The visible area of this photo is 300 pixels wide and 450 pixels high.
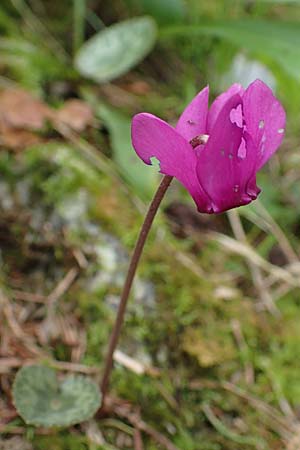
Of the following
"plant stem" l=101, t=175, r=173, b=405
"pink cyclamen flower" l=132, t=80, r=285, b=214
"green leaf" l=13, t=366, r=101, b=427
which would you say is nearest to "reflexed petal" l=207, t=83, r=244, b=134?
"pink cyclamen flower" l=132, t=80, r=285, b=214

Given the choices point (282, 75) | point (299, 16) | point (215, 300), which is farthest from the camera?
point (299, 16)

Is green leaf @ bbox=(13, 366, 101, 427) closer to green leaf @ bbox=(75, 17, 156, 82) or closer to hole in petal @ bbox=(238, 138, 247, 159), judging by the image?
hole in petal @ bbox=(238, 138, 247, 159)

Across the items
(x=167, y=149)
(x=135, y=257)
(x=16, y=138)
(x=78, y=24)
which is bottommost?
(x=16, y=138)

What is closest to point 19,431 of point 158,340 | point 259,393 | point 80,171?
point 158,340

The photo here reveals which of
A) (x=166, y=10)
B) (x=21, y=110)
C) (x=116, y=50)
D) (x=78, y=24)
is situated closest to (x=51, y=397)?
(x=21, y=110)

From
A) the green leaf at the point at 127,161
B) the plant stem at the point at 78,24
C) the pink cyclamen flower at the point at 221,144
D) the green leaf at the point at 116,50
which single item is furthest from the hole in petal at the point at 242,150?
the plant stem at the point at 78,24

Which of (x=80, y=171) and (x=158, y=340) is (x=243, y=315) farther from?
(x=80, y=171)

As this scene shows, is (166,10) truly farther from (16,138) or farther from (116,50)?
(16,138)

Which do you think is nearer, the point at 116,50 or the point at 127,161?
the point at 127,161
